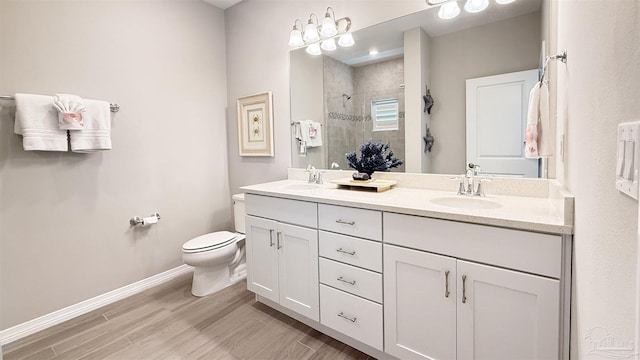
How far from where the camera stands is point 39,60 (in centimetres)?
187

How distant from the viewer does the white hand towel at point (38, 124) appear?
1729 mm

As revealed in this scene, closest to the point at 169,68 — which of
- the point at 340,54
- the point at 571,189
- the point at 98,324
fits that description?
the point at 340,54

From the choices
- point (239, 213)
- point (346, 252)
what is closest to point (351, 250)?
point (346, 252)

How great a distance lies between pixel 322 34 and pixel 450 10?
0.94 metres

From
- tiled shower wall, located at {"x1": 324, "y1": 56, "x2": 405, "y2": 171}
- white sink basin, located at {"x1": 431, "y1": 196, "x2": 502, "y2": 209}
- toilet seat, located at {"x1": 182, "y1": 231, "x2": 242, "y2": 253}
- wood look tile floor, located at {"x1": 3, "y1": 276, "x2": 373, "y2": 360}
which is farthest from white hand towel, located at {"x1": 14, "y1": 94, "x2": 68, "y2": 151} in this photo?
white sink basin, located at {"x1": 431, "y1": 196, "x2": 502, "y2": 209}

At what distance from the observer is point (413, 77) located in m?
1.93

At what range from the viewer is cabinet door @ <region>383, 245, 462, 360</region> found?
4.13 ft

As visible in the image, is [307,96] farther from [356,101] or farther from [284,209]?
[284,209]

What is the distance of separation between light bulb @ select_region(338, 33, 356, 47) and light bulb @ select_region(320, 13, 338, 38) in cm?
7

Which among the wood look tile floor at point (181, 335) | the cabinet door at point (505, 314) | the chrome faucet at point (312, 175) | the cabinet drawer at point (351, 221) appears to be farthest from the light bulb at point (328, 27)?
the wood look tile floor at point (181, 335)

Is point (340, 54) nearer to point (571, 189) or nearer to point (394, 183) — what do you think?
point (394, 183)

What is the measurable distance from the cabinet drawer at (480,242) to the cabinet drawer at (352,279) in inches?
9.2

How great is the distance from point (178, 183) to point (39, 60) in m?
1.24

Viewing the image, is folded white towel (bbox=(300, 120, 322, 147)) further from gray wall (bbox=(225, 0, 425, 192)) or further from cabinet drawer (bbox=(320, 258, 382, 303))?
cabinet drawer (bbox=(320, 258, 382, 303))
